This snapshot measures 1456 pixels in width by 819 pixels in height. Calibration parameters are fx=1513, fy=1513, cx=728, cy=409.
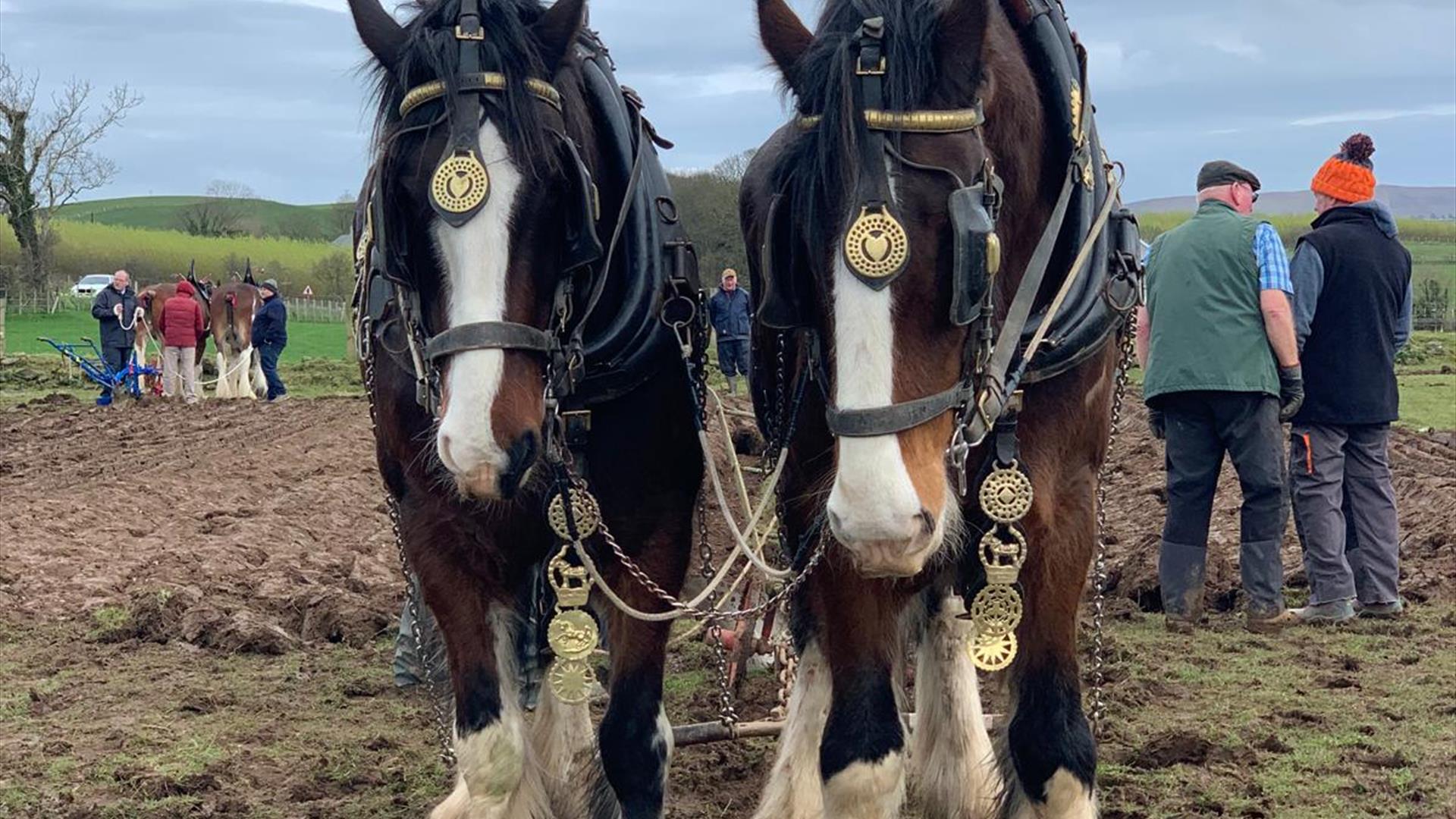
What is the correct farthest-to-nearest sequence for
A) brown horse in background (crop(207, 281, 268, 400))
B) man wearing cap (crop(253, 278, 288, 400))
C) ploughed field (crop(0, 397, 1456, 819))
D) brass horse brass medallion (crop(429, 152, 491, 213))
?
brown horse in background (crop(207, 281, 268, 400)) < man wearing cap (crop(253, 278, 288, 400)) < ploughed field (crop(0, 397, 1456, 819)) < brass horse brass medallion (crop(429, 152, 491, 213))

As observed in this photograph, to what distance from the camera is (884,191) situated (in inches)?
111

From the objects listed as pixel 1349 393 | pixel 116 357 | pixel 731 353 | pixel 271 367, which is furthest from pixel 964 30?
pixel 116 357

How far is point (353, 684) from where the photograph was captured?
5.86 m

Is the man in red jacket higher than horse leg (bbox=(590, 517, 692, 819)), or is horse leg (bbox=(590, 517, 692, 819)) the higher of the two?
the man in red jacket

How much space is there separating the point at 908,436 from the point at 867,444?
0.09 meters

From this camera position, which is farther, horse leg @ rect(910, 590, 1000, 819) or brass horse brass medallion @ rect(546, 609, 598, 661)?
horse leg @ rect(910, 590, 1000, 819)

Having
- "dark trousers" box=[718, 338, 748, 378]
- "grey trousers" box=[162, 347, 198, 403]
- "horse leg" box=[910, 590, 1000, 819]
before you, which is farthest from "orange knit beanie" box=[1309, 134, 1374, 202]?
"grey trousers" box=[162, 347, 198, 403]

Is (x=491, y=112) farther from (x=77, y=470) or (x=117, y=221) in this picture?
(x=117, y=221)

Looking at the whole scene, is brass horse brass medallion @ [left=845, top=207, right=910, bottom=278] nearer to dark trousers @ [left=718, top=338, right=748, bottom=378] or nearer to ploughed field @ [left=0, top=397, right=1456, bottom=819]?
ploughed field @ [left=0, top=397, right=1456, bottom=819]

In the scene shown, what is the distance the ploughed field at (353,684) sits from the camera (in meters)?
4.43

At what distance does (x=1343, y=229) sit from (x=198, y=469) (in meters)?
8.41

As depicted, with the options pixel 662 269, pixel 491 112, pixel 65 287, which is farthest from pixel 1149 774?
pixel 65 287

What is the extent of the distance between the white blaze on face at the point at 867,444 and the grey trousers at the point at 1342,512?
15.1 ft

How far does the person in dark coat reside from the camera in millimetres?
19266
